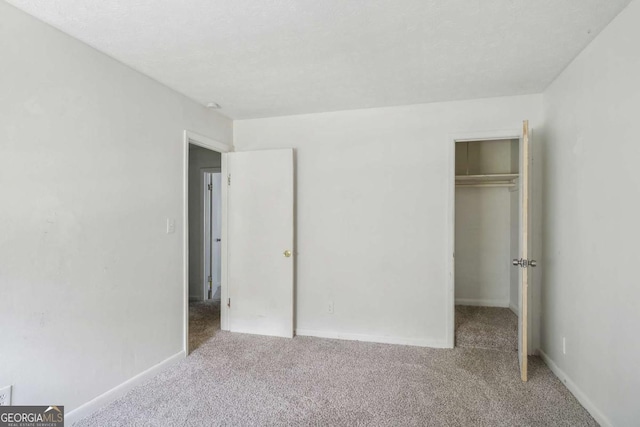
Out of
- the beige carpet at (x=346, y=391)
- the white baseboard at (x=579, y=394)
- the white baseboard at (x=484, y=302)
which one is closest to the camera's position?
the white baseboard at (x=579, y=394)

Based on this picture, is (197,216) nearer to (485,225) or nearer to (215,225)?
(215,225)

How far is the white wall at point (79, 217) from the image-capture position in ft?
5.77

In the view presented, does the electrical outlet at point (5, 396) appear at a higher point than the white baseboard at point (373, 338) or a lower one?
higher

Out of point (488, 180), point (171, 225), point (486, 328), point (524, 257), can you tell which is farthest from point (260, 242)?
point (488, 180)

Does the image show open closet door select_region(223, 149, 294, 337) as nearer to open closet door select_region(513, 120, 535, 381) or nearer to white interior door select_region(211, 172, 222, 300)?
white interior door select_region(211, 172, 222, 300)

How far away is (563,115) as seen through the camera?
8.38 ft

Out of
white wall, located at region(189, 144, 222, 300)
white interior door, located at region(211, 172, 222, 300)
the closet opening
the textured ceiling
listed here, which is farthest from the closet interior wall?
white wall, located at region(189, 144, 222, 300)

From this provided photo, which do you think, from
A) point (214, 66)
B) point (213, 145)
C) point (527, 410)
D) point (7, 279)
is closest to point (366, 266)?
point (527, 410)

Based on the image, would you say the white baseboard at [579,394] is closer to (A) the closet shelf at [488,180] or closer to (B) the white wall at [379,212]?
(B) the white wall at [379,212]

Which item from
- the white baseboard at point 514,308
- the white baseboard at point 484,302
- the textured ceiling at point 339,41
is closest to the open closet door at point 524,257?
the textured ceiling at point 339,41

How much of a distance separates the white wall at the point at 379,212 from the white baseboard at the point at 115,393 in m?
1.38

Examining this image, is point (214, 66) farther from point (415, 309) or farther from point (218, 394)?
point (415, 309)

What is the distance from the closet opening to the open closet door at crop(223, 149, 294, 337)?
2327 mm

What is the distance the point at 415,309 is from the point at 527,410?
1.25m
